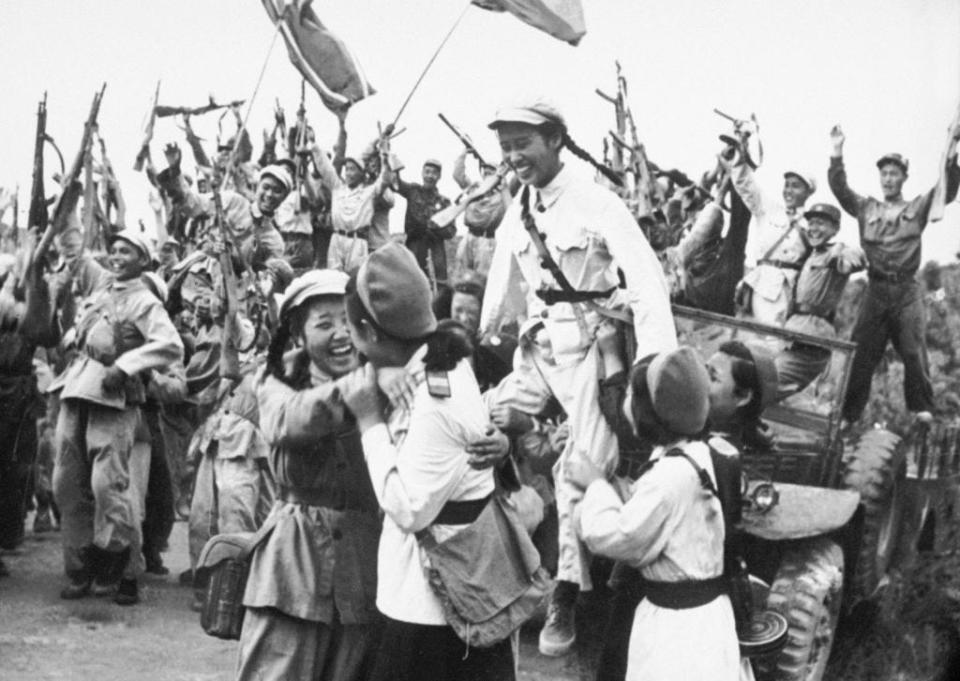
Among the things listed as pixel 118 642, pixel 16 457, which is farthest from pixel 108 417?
pixel 118 642

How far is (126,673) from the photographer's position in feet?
19.4

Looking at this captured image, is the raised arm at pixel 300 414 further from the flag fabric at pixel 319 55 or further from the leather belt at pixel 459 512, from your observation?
the flag fabric at pixel 319 55

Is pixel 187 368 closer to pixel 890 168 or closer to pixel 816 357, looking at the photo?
pixel 816 357

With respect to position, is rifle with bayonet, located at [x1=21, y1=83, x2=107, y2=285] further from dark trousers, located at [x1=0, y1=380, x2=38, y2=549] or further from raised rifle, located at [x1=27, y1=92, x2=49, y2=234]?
dark trousers, located at [x1=0, y1=380, x2=38, y2=549]

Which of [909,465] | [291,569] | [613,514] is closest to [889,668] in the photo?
[909,465]

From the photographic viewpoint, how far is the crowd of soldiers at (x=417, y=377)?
11.9ft

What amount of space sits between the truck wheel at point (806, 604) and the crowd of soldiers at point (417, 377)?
609 mm

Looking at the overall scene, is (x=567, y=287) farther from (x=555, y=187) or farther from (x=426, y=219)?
(x=426, y=219)

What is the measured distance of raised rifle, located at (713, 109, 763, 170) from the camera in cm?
746

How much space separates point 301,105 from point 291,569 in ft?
21.5

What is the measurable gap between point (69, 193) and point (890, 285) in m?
5.39

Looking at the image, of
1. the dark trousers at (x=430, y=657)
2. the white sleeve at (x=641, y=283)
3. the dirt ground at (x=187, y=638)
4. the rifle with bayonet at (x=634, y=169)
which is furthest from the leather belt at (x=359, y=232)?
the dark trousers at (x=430, y=657)

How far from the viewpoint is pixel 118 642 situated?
252 inches

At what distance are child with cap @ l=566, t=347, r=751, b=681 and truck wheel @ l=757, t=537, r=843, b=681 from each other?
5.24ft
